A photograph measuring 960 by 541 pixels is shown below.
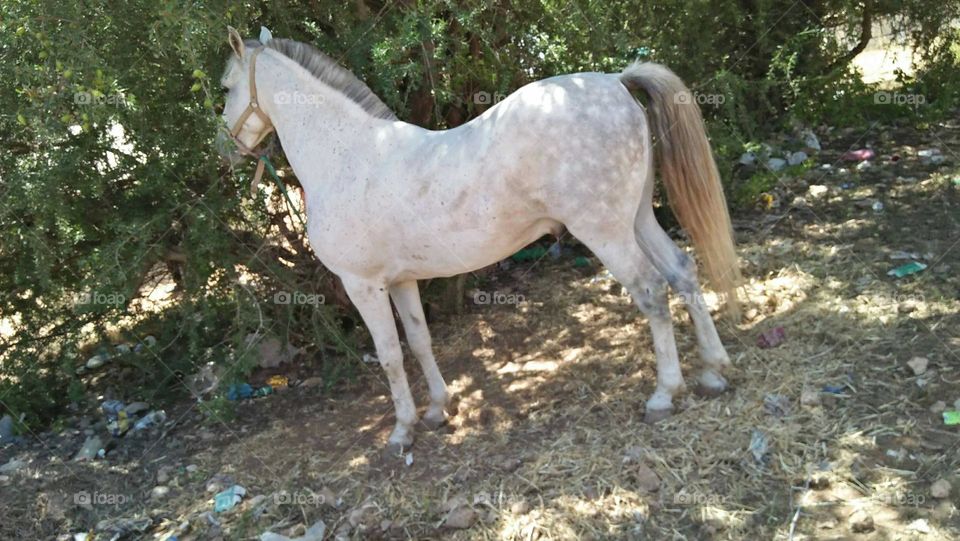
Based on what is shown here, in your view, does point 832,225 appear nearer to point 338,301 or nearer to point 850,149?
point 850,149

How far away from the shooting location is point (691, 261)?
3.94 metres

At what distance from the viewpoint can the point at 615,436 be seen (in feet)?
12.6

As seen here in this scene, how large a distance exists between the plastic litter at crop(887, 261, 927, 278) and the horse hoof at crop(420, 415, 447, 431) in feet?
9.01

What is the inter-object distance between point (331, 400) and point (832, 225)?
358cm

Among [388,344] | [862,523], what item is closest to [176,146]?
[388,344]

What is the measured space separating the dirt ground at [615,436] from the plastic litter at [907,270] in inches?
2.5

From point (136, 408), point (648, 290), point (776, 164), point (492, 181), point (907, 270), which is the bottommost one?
point (907, 270)

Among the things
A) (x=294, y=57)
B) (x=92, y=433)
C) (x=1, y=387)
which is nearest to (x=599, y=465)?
(x=294, y=57)

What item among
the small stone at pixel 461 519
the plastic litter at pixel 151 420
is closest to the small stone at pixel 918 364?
the small stone at pixel 461 519

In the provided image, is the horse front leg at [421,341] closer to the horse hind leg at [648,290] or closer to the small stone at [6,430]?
the horse hind leg at [648,290]

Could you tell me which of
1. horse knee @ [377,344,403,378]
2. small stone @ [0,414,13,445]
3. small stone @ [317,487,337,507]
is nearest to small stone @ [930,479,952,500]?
horse knee @ [377,344,403,378]

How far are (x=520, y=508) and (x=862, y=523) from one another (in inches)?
52.8

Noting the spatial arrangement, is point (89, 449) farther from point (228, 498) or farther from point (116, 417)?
point (228, 498)

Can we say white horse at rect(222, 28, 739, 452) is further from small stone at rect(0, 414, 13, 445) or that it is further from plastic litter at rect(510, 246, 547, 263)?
small stone at rect(0, 414, 13, 445)
